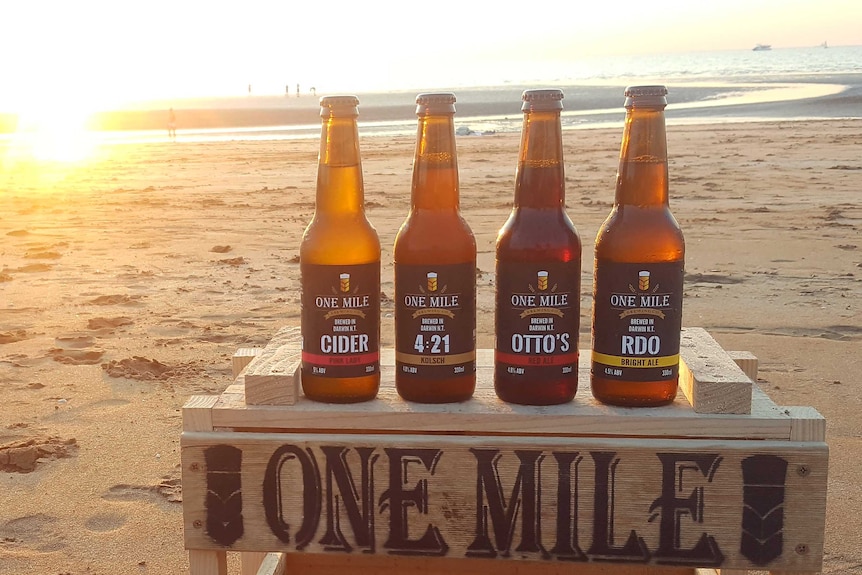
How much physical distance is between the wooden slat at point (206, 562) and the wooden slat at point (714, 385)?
1.16 m

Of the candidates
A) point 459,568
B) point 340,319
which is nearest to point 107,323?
point 459,568

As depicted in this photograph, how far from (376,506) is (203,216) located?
32.5 ft

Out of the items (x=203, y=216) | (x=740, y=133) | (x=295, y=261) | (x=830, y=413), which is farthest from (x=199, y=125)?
(x=830, y=413)

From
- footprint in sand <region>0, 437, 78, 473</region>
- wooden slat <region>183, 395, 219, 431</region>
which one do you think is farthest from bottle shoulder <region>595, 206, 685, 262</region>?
footprint in sand <region>0, 437, 78, 473</region>

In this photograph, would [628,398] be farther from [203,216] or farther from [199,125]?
[199,125]

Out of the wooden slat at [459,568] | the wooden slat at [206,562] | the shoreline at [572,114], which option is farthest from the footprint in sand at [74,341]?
the shoreline at [572,114]

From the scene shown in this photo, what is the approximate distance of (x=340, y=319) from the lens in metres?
1.99

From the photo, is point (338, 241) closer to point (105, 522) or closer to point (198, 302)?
point (105, 522)

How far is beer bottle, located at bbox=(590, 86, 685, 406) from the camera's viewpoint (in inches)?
76.2

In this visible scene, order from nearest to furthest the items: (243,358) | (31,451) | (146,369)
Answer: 1. (243,358)
2. (31,451)
3. (146,369)

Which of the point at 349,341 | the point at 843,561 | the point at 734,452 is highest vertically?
the point at 349,341

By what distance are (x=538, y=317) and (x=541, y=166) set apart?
336 millimetres

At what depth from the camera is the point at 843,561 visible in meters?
3.23

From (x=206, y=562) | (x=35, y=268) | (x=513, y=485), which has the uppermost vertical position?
(x=513, y=485)
